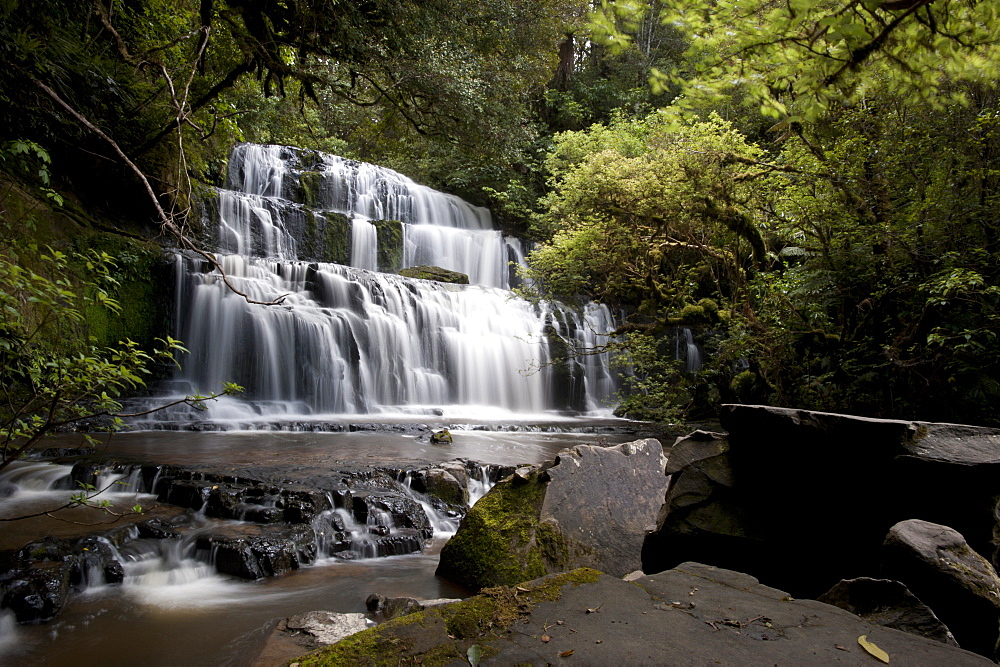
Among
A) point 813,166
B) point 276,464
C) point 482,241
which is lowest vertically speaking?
point 276,464

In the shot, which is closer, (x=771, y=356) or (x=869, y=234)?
(x=869, y=234)

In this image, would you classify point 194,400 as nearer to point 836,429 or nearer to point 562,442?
point 836,429

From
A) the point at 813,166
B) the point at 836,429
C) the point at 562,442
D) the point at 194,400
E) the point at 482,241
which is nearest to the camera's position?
the point at 836,429

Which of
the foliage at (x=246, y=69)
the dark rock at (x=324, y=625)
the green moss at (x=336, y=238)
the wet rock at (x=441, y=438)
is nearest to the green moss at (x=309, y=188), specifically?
the green moss at (x=336, y=238)

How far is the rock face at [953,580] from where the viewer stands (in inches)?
84.5

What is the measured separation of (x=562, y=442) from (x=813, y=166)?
603 cm

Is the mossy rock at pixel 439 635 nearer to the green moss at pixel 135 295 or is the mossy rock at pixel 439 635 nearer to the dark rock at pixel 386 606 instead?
the dark rock at pixel 386 606

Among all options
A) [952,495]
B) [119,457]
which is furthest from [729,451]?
[119,457]

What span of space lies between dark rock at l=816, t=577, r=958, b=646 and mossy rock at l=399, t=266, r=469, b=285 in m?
15.9

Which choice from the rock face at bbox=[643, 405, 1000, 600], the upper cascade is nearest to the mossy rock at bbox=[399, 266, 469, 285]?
the upper cascade

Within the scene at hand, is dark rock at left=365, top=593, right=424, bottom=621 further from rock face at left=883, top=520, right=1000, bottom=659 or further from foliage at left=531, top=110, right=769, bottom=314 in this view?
foliage at left=531, top=110, right=769, bottom=314

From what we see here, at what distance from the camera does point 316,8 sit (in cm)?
497

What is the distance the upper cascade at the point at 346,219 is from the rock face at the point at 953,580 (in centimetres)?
1628

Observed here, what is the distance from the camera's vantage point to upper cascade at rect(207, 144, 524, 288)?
16.7 metres
